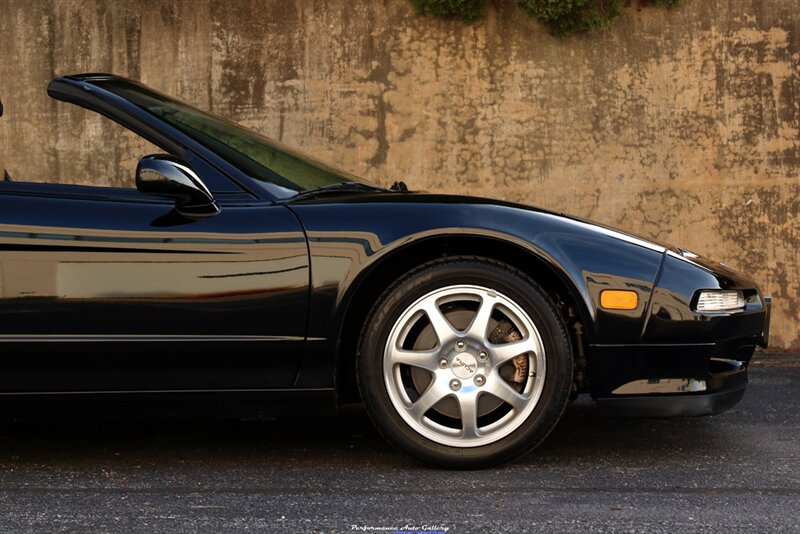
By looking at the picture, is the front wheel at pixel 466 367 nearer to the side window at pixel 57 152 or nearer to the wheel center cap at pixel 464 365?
the wheel center cap at pixel 464 365

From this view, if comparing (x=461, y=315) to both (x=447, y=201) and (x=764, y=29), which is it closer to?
(x=447, y=201)

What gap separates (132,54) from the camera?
804 cm

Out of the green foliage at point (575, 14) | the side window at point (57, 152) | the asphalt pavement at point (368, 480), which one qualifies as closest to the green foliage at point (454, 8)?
the green foliage at point (575, 14)

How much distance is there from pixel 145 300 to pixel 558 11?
5.24 metres

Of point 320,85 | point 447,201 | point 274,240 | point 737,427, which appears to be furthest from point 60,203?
point 320,85

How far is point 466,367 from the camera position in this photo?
348 centimetres

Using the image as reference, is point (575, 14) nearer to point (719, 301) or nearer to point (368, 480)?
point (719, 301)

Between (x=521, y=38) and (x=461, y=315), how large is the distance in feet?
16.1

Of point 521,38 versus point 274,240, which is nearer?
point 274,240

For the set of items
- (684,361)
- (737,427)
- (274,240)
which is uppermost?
(274,240)

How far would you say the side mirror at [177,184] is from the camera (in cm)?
343

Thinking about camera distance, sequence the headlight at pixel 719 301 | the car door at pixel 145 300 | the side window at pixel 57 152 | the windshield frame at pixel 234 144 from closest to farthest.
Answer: the car door at pixel 145 300
the headlight at pixel 719 301
the windshield frame at pixel 234 144
the side window at pixel 57 152

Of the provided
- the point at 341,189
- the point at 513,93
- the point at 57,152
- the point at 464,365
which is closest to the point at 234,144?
the point at 341,189

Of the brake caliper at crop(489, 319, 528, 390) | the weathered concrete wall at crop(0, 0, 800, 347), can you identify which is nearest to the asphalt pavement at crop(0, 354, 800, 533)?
the brake caliper at crop(489, 319, 528, 390)
